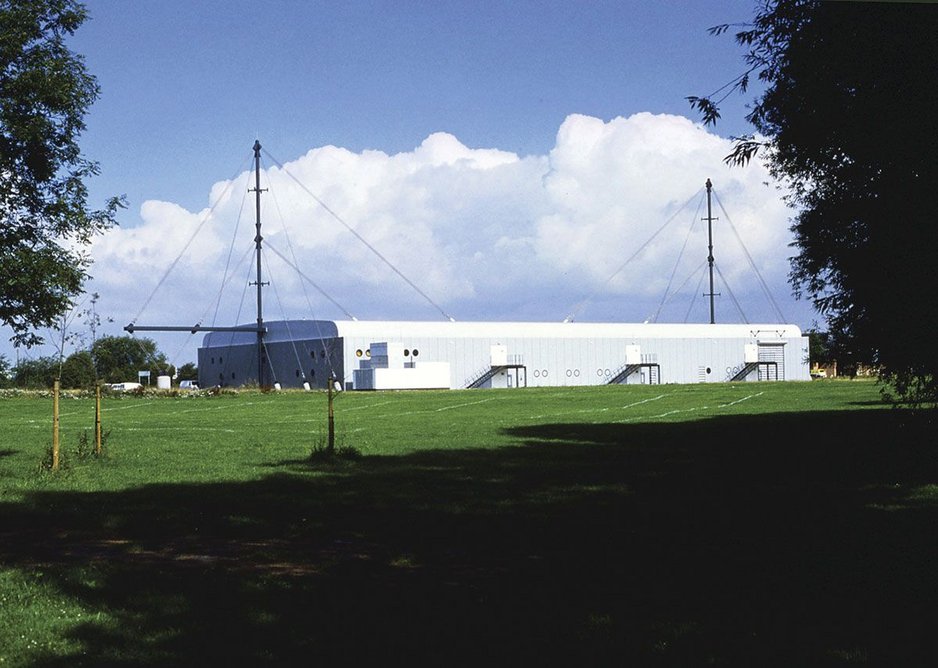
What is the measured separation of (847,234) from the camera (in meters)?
16.6

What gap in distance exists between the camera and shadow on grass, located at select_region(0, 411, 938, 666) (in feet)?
22.2

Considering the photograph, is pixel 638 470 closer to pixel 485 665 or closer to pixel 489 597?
pixel 489 597

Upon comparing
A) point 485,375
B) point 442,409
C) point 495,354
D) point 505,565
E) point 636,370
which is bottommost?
point 505,565

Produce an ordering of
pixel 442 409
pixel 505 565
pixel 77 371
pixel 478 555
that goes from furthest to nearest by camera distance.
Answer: pixel 77 371
pixel 442 409
pixel 478 555
pixel 505 565

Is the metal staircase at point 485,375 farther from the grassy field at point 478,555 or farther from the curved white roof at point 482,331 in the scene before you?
the grassy field at point 478,555

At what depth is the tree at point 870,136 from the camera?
40.1ft

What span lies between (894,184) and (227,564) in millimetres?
8957

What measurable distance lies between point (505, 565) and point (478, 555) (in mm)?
555

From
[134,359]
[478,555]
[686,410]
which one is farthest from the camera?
[134,359]

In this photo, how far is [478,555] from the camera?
32.6 feet

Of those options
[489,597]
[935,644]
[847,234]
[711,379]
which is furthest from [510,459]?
[711,379]

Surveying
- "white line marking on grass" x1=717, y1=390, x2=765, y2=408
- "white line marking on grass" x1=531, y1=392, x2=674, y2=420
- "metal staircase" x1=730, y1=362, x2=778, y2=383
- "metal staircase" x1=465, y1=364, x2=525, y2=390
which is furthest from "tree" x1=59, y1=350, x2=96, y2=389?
"metal staircase" x1=730, y1=362, x2=778, y2=383

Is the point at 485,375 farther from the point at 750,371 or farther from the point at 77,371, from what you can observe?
the point at 77,371

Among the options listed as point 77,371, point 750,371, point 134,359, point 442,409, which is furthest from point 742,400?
point 134,359
